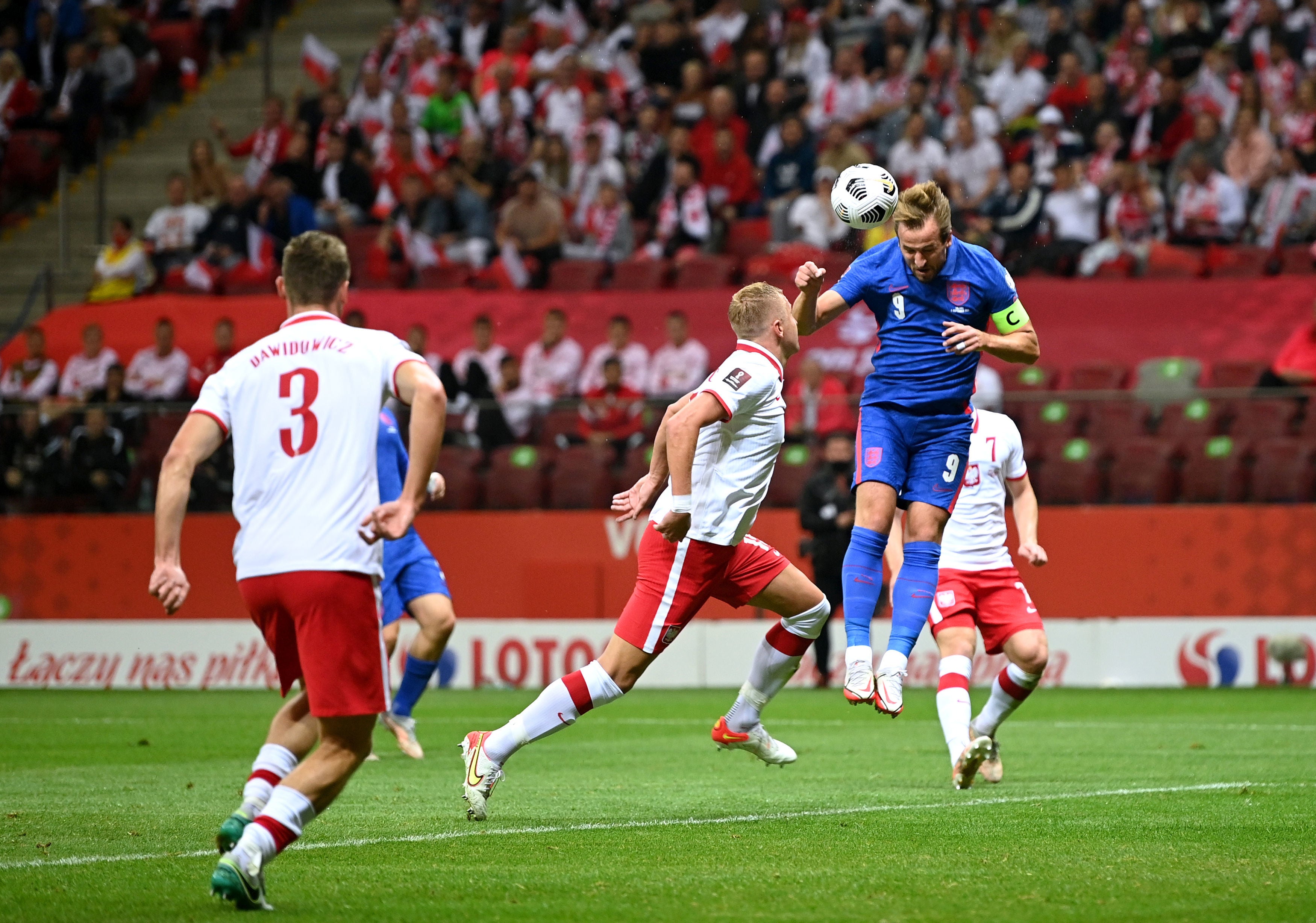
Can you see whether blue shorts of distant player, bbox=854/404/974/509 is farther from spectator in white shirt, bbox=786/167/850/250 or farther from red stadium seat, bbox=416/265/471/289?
red stadium seat, bbox=416/265/471/289

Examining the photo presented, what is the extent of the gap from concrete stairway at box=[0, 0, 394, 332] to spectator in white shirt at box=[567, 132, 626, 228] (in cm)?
587

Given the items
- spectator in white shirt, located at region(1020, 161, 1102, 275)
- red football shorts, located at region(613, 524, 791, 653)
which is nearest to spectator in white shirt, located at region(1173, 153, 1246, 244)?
spectator in white shirt, located at region(1020, 161, 1102, 275)

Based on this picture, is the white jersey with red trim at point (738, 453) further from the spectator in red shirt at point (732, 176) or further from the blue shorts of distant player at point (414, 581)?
the spectator in red shirt at point (732, 176)

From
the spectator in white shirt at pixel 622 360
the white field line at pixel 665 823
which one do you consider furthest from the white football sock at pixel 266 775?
the spectator in white shirt at pixel 622 360

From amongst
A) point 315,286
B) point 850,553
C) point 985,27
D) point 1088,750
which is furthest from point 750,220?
point 315,286

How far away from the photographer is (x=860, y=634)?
8133mm

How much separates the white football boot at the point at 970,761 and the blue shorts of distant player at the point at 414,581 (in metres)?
3.92

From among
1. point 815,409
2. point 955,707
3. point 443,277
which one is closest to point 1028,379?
point 815,409

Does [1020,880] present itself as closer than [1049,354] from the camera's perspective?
Yes

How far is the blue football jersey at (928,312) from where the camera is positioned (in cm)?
830

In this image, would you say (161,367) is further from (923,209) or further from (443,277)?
(923,209)

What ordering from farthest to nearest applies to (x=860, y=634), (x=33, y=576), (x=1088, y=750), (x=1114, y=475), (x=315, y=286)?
(x=33, y=576) → (x=1114, y=475) → (x=1088, y=750) → (x=860, y=634) → (x=315, y=286)

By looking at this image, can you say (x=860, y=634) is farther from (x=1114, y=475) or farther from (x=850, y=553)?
(x=1114, y=475)

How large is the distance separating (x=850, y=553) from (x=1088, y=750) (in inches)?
136
